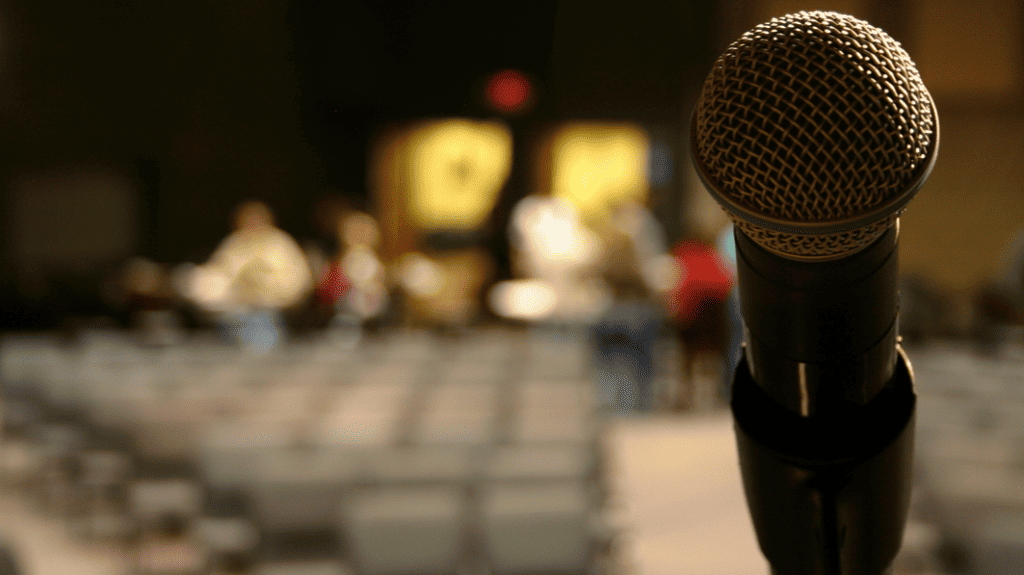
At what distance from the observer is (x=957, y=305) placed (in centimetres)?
880

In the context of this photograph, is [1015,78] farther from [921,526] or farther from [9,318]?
[9,318]

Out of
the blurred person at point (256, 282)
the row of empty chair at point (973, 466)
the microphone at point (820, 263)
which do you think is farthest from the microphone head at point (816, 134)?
the blurred person at point (256, 282)

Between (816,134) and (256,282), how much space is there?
6233 millimetres

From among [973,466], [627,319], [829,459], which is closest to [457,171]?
[627,319]

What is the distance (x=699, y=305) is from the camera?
586 cm

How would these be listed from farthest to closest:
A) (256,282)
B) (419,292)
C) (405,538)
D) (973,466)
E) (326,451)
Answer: (419,292) → (256,282) → (326,451) → (973,466) → (405,538)

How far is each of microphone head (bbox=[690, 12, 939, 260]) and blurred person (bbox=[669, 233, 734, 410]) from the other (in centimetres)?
540

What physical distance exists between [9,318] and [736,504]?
7687 millimetres

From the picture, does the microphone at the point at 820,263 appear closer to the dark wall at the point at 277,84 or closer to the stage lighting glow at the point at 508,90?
the dark wall at the point at 277,84

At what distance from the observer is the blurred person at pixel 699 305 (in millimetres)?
5828

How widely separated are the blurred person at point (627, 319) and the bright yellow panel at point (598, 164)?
4606 mm

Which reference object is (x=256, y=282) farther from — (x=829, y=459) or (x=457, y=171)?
(x=829, y=459)

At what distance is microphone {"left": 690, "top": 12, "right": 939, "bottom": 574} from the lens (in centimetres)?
46

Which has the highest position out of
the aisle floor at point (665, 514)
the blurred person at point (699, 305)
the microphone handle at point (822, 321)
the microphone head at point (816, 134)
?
the microphone head at point (816, 134)
